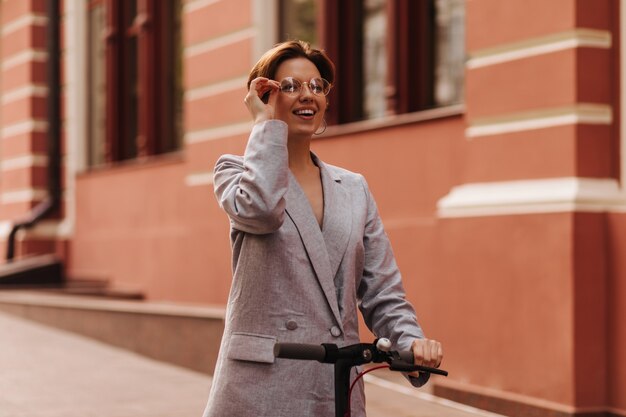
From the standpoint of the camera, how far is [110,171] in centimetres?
1421

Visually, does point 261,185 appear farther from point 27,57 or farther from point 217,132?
point 27,57

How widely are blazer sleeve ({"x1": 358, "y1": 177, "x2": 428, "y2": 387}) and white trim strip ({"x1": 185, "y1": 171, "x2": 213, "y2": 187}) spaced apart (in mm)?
8401

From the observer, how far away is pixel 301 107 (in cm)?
318

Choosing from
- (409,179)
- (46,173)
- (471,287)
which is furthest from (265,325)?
(46,173)

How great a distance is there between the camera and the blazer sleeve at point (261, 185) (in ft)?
9.88

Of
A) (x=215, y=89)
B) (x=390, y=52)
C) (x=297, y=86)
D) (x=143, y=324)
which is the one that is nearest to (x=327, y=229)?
(x=297, y=86)

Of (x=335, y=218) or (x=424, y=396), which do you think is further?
(x=424, y=396)

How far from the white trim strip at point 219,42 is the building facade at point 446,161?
0.07 feet

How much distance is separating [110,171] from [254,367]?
448 inches

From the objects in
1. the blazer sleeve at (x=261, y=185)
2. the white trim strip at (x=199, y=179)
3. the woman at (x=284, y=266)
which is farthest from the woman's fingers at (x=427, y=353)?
the white trim strip at (x=199, y=179)

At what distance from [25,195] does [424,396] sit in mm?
9556

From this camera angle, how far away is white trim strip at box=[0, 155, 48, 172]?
1598cm

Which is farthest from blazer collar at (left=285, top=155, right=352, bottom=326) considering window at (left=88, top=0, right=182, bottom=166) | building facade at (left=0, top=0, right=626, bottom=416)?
window at (left=88, top=0, right=182, bottom=166)

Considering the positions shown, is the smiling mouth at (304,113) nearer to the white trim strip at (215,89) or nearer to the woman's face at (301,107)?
the woman's face at (301,107)
